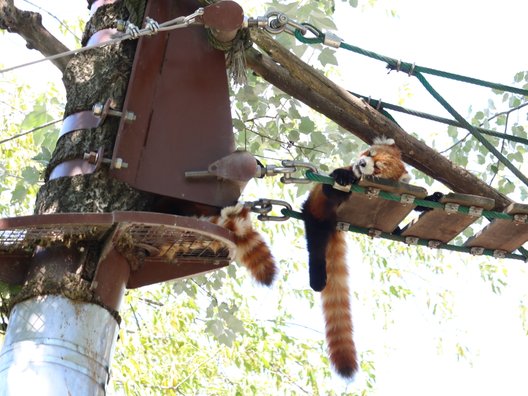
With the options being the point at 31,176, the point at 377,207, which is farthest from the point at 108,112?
the point at 377,207

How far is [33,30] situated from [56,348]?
5.25ft

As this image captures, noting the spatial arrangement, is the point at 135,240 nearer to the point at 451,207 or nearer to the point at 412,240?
the point at 451,207

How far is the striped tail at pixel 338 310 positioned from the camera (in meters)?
3.57

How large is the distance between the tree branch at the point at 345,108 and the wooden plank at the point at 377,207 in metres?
0.46

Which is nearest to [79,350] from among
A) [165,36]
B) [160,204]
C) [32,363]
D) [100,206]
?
[32,363]

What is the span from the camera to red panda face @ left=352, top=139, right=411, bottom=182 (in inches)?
152

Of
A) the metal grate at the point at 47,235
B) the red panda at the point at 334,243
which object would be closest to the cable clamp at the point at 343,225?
the red panda at the point at 334,243

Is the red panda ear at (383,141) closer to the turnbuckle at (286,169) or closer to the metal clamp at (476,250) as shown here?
the metal clamp at (476,250)

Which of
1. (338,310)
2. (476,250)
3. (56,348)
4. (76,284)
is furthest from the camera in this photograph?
(338,310)

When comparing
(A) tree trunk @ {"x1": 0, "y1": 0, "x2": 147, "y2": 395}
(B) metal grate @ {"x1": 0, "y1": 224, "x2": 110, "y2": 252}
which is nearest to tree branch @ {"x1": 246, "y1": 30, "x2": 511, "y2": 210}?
(A) tree trunk @ {"x1": 0, "y1": 0, "x2": 147, "y2": 395}

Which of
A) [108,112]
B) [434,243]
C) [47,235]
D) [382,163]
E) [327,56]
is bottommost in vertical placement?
[47,235]

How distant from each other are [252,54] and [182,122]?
859 mm

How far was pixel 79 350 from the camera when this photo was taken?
2164 mm

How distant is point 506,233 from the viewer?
3.31m
